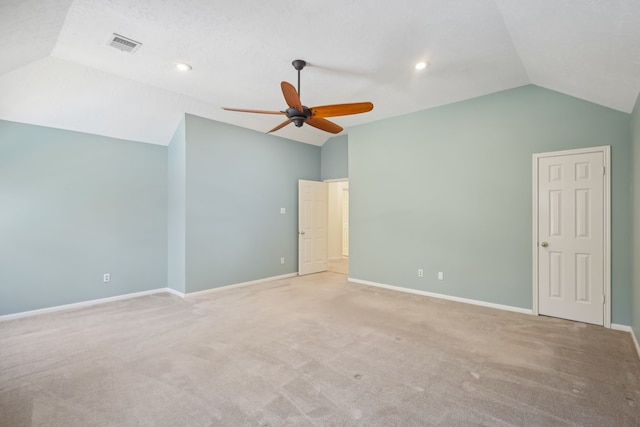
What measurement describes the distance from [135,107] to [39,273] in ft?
8.61

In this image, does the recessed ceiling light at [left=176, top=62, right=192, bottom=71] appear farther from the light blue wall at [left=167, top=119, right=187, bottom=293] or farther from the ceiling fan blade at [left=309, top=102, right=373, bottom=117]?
the ceiling fan blade at [left=309, top=102, right=373, bottom=117]

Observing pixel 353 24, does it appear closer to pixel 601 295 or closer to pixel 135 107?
pixel 135 107

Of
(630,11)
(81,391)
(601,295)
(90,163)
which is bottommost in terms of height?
(81,391)

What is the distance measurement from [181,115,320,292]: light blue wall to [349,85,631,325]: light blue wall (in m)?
1.41

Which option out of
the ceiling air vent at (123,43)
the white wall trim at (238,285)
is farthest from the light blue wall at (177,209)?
the ceiling air vent at (123,43)

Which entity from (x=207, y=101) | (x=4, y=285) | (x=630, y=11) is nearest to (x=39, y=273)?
(x=4, y=285)

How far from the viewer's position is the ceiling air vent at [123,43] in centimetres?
288

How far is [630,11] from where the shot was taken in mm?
1930

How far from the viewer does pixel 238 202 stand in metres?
5.54

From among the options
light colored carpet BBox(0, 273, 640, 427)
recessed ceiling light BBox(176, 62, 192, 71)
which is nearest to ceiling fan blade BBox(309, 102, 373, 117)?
recessed ceiling light BBox(176, 62, 192, 71)

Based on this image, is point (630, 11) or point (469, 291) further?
point (469, 291)

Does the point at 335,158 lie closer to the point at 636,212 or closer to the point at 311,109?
the point at 311,109

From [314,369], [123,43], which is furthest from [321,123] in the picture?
[314,369]

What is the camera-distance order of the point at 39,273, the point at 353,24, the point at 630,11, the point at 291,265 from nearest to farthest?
the point at 630,11
the point at 353,24
the point at 39,273
the point at 291,265
